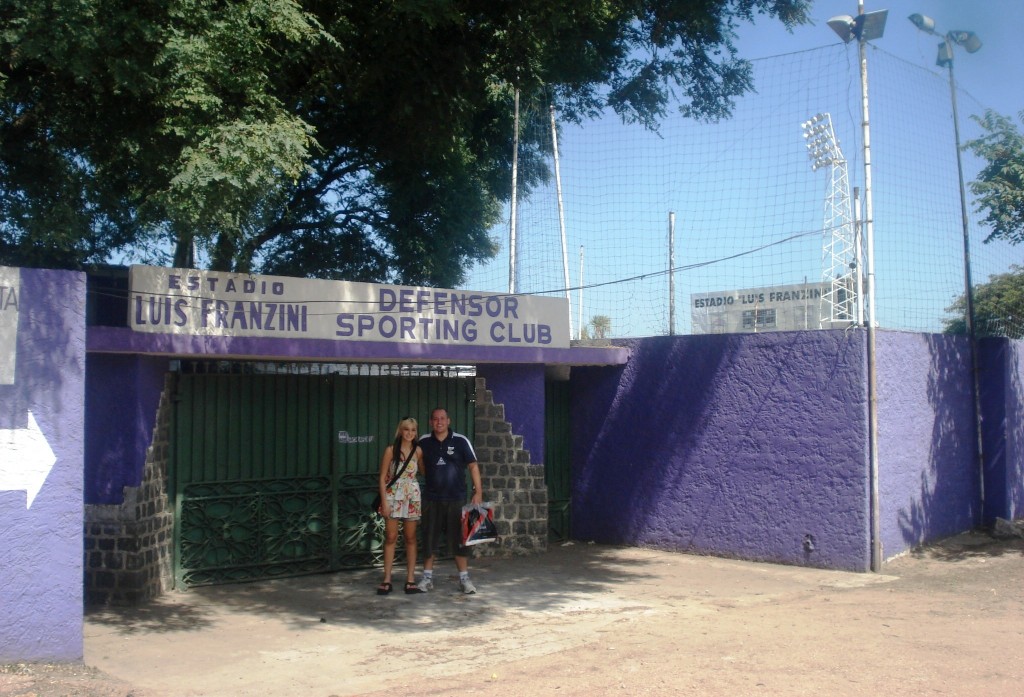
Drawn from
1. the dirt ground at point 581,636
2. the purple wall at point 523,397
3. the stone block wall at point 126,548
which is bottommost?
the dirt ground at point 581,636

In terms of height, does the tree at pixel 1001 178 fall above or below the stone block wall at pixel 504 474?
above

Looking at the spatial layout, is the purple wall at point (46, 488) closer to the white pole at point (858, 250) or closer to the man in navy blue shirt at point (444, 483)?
the man in navy blue shirt at point (444, 483)

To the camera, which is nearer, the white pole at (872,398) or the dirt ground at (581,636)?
the dirt ground at (581,636)

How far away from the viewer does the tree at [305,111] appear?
7.56m

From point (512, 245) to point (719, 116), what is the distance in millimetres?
2826

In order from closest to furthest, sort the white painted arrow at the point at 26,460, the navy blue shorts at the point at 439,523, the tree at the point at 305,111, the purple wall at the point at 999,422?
the white painted arrow at the point at 26,460
the tree at the point at 305,111
the navy blue shorts at the point at 439,523
the purple wall at the point at 999,422

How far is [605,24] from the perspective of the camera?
34.4 ft

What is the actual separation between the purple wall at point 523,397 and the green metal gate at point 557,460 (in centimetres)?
91

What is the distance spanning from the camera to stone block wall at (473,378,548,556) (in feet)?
34.4

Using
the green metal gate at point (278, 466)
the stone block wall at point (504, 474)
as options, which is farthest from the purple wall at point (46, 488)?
the stone block wall at point (504, 474)

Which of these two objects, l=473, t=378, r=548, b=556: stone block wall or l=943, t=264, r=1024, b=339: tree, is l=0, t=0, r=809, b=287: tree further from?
l=943, t=264, r=1024, b=339: tree

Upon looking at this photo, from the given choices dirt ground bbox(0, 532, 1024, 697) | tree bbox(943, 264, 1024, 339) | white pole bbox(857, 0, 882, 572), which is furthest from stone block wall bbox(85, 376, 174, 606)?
tree bbox(943, 264, 1024, 339)

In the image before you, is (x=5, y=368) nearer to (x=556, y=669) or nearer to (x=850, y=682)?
(x=556, y=669)

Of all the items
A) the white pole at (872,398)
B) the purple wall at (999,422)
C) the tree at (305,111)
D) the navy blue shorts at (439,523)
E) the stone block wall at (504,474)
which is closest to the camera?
the tree at (305,111)
